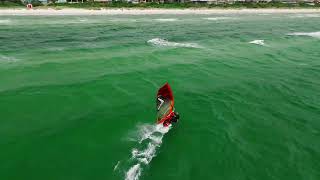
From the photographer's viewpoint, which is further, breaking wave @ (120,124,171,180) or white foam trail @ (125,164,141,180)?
breaking wave @ (120,124,171,180)

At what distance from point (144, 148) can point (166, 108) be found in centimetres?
346

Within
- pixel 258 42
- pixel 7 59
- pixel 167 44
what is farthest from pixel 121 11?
pixel 7 59

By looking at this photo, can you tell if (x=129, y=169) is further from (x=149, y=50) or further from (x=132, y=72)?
(x=149, y=50)

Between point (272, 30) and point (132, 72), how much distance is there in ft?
149

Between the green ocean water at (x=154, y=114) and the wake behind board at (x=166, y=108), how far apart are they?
88cm

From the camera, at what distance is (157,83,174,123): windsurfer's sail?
67.9 feet

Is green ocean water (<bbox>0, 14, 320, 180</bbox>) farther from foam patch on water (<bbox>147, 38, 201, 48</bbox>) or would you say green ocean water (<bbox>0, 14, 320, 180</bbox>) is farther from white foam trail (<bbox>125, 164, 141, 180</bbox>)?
foam patch on water (<bbox>147, 38, 201, 48</bbox>)

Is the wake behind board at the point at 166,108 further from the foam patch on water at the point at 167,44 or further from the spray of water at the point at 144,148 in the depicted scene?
the foam patch on water at the point at 167,44

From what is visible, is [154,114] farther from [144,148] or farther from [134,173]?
[134,173]

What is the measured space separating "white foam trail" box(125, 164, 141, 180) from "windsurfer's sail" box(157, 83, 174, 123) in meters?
4.39

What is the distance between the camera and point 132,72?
33281 millimetres

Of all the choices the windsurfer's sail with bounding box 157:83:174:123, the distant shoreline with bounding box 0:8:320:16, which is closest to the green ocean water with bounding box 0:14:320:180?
the windsurfer's sail with bounding box 157:83:174:123

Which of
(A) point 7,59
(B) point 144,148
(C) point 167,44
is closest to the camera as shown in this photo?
(B) point 144,148

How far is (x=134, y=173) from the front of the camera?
16.5m
